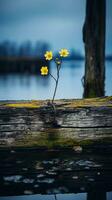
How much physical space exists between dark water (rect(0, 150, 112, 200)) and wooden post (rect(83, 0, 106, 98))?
179 cm

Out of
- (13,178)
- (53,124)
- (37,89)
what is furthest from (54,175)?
(37,89)

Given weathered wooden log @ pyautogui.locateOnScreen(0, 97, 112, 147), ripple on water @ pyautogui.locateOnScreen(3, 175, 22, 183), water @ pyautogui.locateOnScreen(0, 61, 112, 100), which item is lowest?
water @ pyautogui.locateOnScreen(0, 61, 112, 100)

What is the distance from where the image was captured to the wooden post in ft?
23.5

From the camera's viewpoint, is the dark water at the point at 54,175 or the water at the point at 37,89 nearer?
the dark water at the point at 54,175

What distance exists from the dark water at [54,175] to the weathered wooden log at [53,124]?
0.21m

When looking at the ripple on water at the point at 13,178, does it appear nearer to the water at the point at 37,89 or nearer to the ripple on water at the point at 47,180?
the ripple on water at the point at 47,180

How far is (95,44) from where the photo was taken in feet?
23.5

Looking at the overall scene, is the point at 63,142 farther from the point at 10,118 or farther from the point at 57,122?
the point at 10,118

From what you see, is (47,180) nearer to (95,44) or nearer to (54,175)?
(54,175)

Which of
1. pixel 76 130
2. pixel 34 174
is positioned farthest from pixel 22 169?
pixel 76 130

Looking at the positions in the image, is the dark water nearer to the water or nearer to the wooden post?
the wooden post

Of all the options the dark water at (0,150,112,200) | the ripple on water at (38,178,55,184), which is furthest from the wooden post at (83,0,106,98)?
the ripple on water at (38,178,55,184)

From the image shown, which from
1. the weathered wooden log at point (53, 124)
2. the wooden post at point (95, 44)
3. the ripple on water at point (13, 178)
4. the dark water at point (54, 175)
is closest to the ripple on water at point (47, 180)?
the dark water at point (54, 175)

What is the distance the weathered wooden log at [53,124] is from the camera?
5730mm
